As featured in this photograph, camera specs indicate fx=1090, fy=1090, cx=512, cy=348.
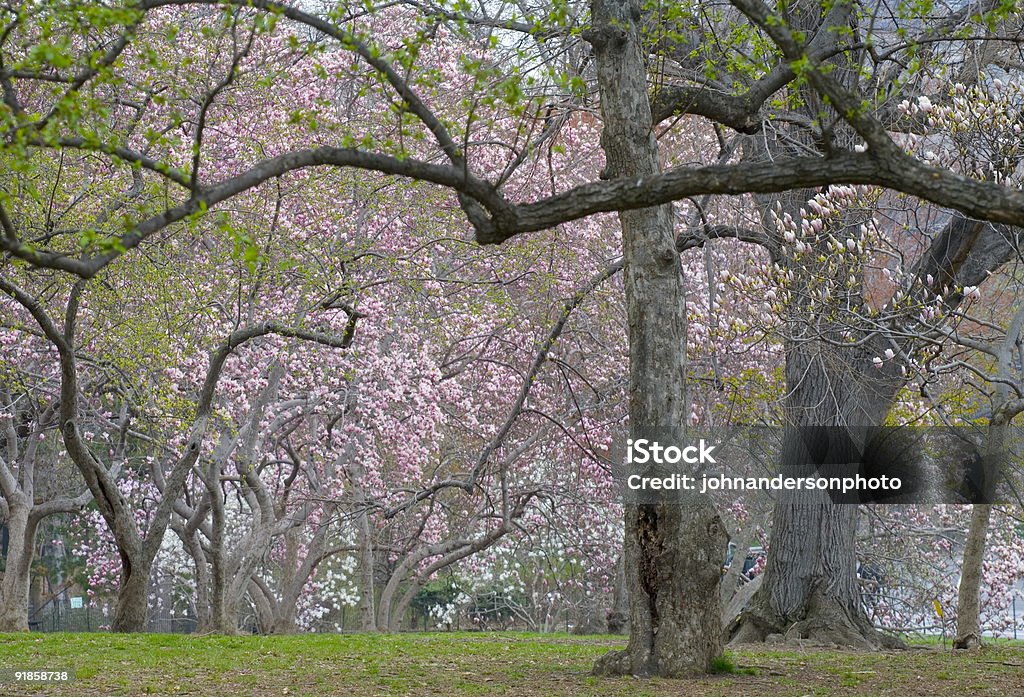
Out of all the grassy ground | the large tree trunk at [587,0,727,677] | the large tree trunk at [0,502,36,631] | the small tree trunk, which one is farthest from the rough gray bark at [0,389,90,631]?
the small tree trunk

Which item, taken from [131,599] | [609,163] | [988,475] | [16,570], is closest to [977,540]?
[988,475]

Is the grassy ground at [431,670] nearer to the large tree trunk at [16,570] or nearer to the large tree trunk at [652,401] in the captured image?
the large tree trunk at [652,401]

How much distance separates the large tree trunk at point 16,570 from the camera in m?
15.2

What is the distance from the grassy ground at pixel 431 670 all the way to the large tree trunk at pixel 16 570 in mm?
4399

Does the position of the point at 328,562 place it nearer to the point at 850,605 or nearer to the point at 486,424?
the point at 486,424

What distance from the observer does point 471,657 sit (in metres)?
9.59

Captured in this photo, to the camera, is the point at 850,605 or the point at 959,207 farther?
the point at 850,605

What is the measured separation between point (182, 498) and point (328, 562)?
888 centimetres

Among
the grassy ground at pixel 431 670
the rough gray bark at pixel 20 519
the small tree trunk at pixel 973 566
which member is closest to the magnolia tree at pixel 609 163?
the grassy ground at pixel 431 670

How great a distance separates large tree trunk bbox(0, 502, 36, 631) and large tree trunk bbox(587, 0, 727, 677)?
10.6 m

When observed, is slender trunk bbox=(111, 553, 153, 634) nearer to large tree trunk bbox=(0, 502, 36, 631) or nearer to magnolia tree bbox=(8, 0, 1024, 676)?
magnolia tree bbox=(8, 0, 1024, 676)

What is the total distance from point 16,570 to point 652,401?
37.6 feet

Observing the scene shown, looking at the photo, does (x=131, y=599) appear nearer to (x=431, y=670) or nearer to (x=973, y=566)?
(x=431, y=670)

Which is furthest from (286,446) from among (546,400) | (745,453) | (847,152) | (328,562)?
(847,152)
